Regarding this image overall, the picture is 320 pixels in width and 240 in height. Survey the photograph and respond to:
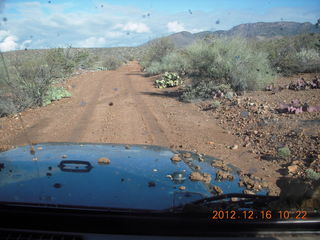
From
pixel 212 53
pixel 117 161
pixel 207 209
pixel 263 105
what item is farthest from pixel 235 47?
pixel 207 209

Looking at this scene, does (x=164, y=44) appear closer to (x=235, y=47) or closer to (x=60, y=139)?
(x=235, y=47)

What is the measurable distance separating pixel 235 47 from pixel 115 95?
6067 mm

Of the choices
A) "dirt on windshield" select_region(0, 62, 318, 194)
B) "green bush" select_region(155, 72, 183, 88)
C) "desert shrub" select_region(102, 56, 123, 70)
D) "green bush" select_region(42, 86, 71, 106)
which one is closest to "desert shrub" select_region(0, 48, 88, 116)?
"green bush" select_region(42, 86, 71, 106)

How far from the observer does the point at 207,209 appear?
8.80ft

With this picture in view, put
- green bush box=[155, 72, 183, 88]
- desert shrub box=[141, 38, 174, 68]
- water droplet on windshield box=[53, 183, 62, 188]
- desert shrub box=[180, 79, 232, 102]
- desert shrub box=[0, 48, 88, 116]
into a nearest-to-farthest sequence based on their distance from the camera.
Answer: water droplet on windshield box=[53, 183, 62, 188] → desert shrub box=[0, 48, 88, 116] → desert shrub box=[180, 79, 232, 102] → green bush box=[155, 72, 183, 88] → desert shrub box=[141, 38, 174, 68]

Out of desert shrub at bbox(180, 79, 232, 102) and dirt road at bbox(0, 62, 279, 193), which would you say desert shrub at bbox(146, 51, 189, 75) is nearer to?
desert shrub at bbox(180, 79, 232, 102)

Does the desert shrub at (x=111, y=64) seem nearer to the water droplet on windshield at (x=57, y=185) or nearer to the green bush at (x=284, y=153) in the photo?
the green bush at (x=284, y=153)

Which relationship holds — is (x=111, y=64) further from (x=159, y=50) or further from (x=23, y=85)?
(x=23, y=85)

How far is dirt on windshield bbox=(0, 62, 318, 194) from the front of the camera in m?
8.37

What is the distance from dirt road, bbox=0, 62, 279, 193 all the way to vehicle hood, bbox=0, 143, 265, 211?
8.82 ft

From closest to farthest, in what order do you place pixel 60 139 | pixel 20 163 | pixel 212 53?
pixel 20 163 < pixel 60 139 < pixel 212 53

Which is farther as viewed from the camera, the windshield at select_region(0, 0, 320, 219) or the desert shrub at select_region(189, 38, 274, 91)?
the desert shrub at select_region(189, 38, 274, 91)

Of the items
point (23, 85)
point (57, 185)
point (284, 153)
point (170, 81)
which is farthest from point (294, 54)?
point (57, 185)

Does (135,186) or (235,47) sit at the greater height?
(235,47)
